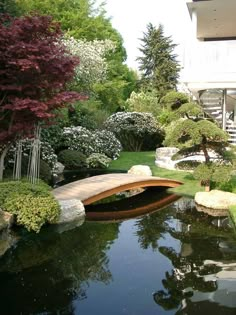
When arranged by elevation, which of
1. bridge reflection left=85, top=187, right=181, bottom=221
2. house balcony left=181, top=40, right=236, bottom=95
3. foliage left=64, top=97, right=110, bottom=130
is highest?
house balcony left=181, top=40, right=236, bottom=95

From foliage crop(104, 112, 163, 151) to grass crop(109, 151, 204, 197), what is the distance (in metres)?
1.53

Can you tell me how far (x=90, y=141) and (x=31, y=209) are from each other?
1061 cm

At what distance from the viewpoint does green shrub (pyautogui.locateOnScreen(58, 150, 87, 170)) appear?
17080 mm

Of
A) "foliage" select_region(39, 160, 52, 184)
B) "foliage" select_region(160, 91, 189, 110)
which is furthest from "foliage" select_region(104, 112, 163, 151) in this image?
"foliage" select_region(160, 91, 189, 110)

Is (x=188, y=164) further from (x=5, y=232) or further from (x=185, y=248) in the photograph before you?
(x=5, y=232)

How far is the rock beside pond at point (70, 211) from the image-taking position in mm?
8772

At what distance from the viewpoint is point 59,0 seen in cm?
2594

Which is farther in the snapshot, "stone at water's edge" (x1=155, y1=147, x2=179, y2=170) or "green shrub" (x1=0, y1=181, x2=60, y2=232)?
"stone at water's edge" (x1=155, y1=147, x2=179, y2=170)

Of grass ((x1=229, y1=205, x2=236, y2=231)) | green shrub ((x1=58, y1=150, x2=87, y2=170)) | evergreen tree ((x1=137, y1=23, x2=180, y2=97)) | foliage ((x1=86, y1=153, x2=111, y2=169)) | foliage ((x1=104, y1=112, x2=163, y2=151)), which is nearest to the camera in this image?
grass ((x1=229, y1=205, x2=236, y2=231))

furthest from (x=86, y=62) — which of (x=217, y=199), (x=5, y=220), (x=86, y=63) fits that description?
(x=5, y=220)

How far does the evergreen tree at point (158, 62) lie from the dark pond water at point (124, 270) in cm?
3379

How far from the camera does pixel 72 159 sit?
1706cm

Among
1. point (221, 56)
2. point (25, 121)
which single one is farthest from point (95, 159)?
point (25, 121)

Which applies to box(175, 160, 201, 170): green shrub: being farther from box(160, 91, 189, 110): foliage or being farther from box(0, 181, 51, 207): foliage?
box(0, 181, 51, 207): foliage
